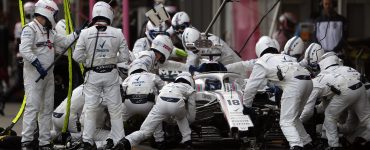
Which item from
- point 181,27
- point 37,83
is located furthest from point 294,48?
point 37,83

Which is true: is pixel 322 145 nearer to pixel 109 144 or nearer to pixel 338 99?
pixel 338 99

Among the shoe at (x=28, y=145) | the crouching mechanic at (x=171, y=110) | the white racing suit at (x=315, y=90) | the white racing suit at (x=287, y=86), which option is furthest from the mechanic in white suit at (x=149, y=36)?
the shoe at (x=28, y=145)

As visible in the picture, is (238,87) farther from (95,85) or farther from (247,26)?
(247,26)

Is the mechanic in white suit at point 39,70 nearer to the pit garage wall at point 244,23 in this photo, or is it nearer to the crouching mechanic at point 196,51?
the crouching mechanic at point 196,51

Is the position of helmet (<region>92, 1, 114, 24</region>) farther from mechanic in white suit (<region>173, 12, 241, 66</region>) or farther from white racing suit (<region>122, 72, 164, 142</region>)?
mechanic in white suit (<region>173, 12, 241, 66</region>)

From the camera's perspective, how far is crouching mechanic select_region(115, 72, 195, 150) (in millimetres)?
16391

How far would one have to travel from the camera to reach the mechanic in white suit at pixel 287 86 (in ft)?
52.8

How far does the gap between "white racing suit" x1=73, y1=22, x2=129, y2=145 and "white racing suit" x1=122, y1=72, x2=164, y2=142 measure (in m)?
0.94

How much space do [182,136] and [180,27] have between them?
3.69m

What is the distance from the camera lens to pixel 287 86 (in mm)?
16219

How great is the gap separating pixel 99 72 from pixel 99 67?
0.07 m

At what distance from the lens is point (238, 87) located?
17438mm

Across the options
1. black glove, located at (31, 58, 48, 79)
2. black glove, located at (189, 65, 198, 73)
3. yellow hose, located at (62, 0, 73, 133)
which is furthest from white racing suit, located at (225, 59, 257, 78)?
black glove, located at (31, 58, 48, 79)

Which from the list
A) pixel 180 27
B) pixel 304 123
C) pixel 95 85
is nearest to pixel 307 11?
pixel 180 27
